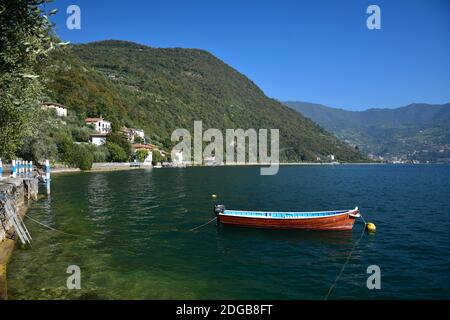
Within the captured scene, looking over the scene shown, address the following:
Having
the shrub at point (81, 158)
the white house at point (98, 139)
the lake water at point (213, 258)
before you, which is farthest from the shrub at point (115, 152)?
the lake water at point (213, 258)

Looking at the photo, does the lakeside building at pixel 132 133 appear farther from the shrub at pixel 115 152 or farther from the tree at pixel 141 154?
the shrub at pixel 115 152

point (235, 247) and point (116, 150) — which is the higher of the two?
point (116, 150)

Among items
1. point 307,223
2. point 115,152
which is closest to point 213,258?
point 307,223

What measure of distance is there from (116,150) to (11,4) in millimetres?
131472

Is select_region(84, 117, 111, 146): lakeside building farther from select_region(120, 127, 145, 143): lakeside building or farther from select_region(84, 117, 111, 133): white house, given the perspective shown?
select_region(120, 127, 145, 143): lakeside building

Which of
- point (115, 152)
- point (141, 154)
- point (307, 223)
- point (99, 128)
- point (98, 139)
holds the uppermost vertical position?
point (99, 128)

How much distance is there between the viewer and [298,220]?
32.7 meters

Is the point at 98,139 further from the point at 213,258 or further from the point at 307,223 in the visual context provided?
the point at 213,258

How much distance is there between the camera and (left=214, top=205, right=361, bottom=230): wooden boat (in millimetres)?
32562

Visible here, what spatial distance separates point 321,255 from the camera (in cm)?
2591
